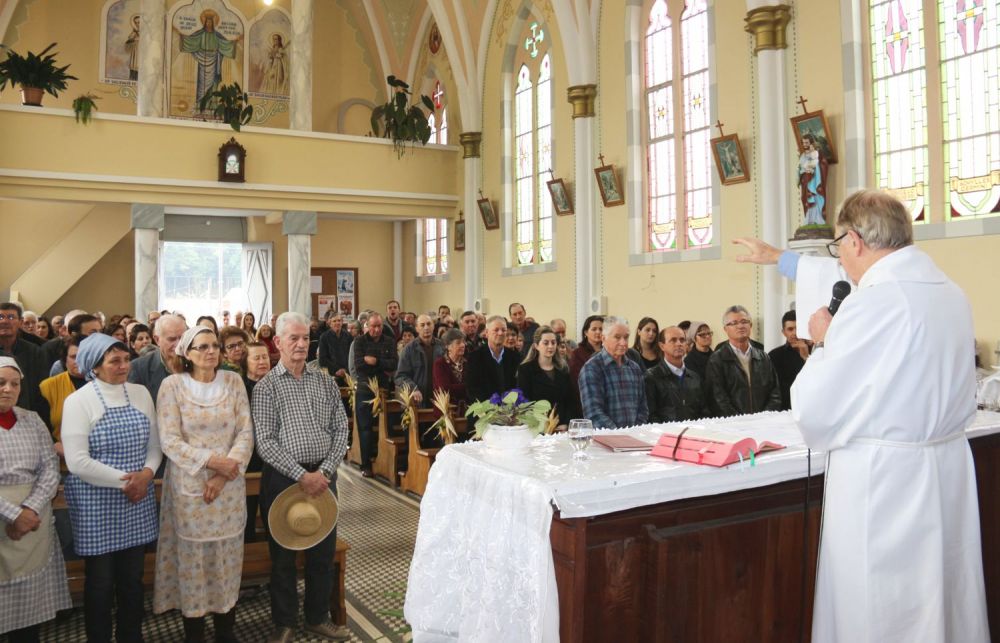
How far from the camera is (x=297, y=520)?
3.69 m

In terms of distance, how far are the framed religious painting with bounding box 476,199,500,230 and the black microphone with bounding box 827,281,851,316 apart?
11.4 m

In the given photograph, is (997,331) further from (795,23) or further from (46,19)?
(46,19)

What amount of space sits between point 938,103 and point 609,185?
456 centimetres

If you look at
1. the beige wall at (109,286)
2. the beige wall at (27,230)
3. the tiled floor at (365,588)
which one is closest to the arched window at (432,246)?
the beige wall at (109,286)

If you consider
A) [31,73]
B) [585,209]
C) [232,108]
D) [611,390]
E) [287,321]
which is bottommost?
[611,390]

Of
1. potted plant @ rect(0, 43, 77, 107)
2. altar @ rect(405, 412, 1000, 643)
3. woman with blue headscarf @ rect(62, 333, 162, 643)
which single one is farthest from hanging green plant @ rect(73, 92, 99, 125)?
altar @ rect(405, 412, 1000, 643)

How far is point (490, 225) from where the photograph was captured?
559 inches

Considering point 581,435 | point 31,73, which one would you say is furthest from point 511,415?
point 31,73

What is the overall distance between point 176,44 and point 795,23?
41.7 feet

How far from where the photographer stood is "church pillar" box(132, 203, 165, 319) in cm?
1224

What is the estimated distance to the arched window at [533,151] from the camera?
12.9 meters

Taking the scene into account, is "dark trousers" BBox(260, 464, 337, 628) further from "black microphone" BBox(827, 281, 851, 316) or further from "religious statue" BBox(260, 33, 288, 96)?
"religious statue" BBox(260, 33, 288, 96)

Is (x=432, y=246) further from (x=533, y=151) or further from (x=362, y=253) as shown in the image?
(x=533, y=151)

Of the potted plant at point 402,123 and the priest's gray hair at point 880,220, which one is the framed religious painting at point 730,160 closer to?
the potted plant at point 402,123
